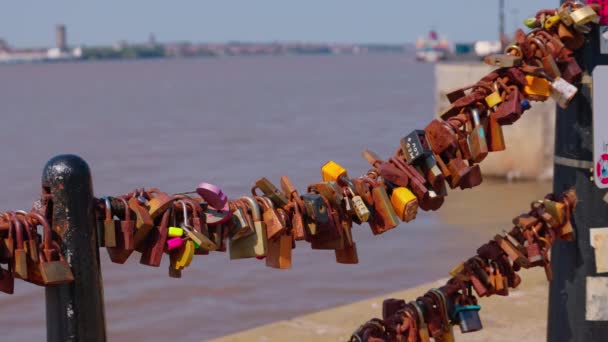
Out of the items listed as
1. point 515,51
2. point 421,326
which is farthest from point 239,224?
point 515,51

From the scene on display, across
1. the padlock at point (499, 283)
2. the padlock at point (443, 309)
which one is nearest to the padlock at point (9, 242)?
the padlock at point (443, 309)

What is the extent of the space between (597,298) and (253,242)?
1478 mm

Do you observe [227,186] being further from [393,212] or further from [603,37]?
[393,212]

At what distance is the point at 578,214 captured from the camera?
10.9 ft

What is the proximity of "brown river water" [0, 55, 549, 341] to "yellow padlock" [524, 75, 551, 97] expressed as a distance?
5350 mm

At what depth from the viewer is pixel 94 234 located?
223cm

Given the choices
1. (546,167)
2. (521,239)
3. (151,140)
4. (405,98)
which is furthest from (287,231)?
(405,98)

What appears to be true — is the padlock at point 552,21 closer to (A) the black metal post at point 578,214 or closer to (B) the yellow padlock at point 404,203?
(A) the black metal post at point 578,214

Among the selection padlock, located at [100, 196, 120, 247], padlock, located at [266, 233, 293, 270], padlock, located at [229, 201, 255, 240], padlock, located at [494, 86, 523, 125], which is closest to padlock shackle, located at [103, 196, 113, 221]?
padlock, located at [100, 196, 120, 247]

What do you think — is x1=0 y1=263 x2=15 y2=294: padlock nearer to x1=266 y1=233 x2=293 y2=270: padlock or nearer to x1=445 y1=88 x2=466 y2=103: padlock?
x1=266 y1=233 x2=293 y2=270: padlock

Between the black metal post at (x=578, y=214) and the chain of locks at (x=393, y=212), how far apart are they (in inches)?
2.5

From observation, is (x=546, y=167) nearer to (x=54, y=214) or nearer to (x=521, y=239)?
(x=521, y=239)

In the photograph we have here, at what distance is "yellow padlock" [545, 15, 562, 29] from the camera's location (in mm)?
3137

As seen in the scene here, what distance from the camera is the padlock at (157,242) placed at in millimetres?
A: 2291
